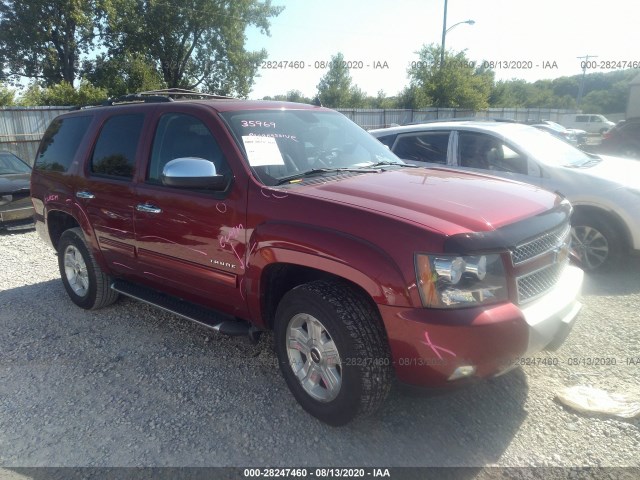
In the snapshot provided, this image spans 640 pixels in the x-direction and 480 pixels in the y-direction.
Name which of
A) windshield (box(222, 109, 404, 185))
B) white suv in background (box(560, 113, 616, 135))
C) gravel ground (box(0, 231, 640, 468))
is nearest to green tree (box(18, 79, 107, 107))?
gravel ground (box(0, 231, 640, 468))

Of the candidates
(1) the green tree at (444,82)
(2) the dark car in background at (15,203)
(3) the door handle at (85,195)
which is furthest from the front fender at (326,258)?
(1) the green tree at (444,82)

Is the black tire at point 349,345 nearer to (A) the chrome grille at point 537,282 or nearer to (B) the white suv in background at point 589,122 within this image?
(A) the chrome grille at point 537,282

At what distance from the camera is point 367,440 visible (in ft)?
9.25

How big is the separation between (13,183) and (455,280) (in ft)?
27.9

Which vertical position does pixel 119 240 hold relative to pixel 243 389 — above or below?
above

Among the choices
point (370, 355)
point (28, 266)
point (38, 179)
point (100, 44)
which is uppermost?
point (100, 44)

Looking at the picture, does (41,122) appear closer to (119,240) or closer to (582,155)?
(119,240)

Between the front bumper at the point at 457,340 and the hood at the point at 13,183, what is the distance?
26.3ft

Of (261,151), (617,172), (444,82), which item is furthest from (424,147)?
(444,82)

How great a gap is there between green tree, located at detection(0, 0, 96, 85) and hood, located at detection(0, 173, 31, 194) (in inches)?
865

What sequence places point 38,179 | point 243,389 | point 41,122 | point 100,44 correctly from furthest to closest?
point 100,44 < point 41,122 < point 38,179 < point 243,389

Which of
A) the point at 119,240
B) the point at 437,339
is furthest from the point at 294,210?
the point at 119,240

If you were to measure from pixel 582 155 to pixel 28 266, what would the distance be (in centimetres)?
758

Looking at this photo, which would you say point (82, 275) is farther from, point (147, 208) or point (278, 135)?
point (278, 135)
